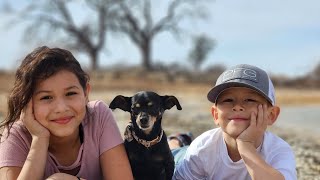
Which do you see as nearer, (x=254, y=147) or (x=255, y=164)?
(x=255, y=164)

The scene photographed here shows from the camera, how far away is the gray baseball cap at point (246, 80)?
3.13 m

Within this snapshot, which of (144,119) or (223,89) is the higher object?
(223,89)

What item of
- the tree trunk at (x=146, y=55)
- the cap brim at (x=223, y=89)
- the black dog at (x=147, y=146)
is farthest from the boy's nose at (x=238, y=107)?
the tree trunk at (x=146, y=55)

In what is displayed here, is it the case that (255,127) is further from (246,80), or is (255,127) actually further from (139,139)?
(139,139)

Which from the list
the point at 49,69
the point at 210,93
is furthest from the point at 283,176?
the point at 49,69

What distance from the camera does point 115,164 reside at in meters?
3.26

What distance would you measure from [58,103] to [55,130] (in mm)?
172

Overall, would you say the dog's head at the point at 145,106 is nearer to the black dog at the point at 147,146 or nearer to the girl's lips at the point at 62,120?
the black dog at the point at 147,146

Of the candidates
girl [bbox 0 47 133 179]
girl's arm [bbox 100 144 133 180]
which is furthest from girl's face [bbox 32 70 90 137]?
girl's arm [bbox 100 144 133 180]

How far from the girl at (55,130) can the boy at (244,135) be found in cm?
60

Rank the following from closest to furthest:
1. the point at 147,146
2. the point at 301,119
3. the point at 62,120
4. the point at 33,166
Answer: the point at 33,166, the point at 62,120, the point at 147,146, the point at 301,119

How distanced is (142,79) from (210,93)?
72.8 feet

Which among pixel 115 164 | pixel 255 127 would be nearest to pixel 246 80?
pixel 255 127

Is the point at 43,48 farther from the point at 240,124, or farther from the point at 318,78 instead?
the point at 318,78
